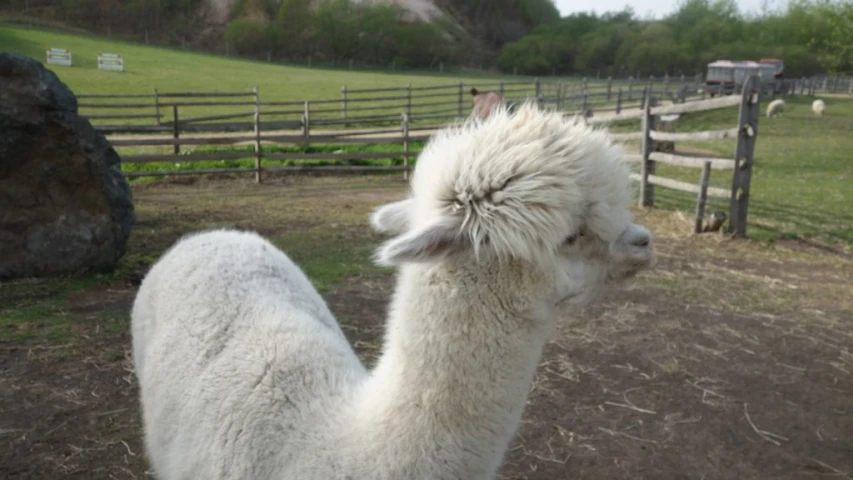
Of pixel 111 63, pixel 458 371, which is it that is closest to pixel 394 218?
pixel 458 371

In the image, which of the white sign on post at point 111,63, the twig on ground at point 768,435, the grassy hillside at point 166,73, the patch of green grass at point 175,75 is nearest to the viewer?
the twig on ground at point 768,435

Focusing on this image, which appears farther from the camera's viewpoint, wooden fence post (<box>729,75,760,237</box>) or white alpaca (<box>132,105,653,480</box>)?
wooden fence post (<box>729,75,760,237</box>)

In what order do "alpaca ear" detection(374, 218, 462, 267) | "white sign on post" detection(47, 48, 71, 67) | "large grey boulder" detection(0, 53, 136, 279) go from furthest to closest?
1. "white sign on post" detection(47, 48, 71, 67)
2. "large grey boulder" detection(0, 53, 136, 279)
3. "alpaca ear" detection(374, 218, 462, 267)

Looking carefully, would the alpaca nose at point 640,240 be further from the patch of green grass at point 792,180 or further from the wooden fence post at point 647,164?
the wooden fence post at point 647,164

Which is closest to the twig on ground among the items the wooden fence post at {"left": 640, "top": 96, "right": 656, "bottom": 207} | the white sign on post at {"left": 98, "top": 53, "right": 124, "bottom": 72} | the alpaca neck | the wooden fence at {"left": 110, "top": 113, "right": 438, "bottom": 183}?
the alpaca neck

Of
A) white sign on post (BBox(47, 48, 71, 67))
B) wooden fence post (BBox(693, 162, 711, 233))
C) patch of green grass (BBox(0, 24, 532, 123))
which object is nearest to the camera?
wooden fence post (BBox(693, 162, 711, 233))

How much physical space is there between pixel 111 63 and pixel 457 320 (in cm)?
4911

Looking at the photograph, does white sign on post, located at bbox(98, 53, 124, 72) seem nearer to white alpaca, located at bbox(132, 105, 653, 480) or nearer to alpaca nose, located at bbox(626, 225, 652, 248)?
white alpaca, located at bbox(132, 105, 653, 480)

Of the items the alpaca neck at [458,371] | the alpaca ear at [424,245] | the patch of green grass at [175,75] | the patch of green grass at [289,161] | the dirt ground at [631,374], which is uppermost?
the patch of green grass at [175,75]

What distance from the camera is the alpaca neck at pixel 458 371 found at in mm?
1893

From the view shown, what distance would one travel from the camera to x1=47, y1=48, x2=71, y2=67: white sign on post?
1672 inches

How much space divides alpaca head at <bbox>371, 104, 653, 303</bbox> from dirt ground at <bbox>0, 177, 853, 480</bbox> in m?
0.23

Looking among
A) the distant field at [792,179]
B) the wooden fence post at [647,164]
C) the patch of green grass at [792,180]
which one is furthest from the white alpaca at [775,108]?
the wooden fence post at [647,164]

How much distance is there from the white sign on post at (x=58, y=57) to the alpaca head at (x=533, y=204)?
156ft
